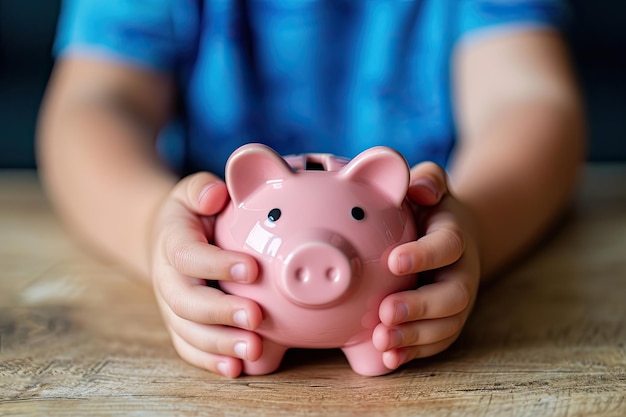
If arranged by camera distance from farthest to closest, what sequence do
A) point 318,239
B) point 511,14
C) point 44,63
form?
1. point 44,63
2. point 511,14
3. point 318,239

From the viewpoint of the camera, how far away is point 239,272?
0.44 metres

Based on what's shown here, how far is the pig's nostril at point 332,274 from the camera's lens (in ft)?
1.39

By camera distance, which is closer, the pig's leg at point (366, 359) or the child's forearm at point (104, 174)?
the pig's leg at point (366, 359)

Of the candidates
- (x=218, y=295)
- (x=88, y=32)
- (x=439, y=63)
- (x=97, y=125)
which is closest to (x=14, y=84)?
(x=88, y=32)

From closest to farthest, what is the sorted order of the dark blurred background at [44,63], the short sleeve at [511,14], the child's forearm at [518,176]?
the child's forearm at [518,176], the short sleeve at [511,14], the dark blurred background at [44,63]

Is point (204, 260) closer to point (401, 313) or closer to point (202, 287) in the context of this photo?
point (202, 287)

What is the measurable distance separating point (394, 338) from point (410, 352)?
3 centimetres

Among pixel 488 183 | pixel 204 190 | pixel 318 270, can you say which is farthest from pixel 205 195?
pixel 488 183

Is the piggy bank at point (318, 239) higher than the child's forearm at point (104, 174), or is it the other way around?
the piggy bank at point (318, 239)

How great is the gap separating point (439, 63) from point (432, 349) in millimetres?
524

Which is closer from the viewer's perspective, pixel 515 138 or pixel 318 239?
pixel 318 239

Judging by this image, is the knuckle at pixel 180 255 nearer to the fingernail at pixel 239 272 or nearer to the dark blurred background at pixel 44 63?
the fingernail at pixel 239 272

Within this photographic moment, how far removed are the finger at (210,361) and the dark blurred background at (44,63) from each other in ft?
3.26

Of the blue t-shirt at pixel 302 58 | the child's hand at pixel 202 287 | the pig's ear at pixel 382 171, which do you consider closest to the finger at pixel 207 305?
the child's hand at pixel 202 287
